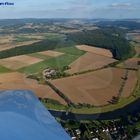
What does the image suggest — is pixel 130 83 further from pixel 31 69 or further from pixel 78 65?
pixel 31 69

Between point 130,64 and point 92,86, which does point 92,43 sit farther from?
point 92,86

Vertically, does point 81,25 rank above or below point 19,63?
above

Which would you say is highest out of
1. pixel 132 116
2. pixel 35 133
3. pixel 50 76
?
pixel 35 133

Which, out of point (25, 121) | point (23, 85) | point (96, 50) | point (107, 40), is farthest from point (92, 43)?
point (25, 121)

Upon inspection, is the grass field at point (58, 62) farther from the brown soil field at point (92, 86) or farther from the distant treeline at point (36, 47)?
the brown soil field at point (92, 86)

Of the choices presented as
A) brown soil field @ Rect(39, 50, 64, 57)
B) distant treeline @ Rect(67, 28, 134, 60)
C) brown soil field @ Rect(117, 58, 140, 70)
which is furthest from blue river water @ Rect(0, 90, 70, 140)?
distant treeline @ Rect(67, 28, 134, 60)

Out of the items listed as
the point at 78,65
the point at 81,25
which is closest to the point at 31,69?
the point at 78,65

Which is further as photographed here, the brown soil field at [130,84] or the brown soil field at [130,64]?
the brown soil field at [130,64]

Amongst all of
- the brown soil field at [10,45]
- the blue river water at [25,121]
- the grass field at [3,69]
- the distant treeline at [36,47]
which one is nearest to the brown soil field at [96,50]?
the distant treeline at [36,47]
